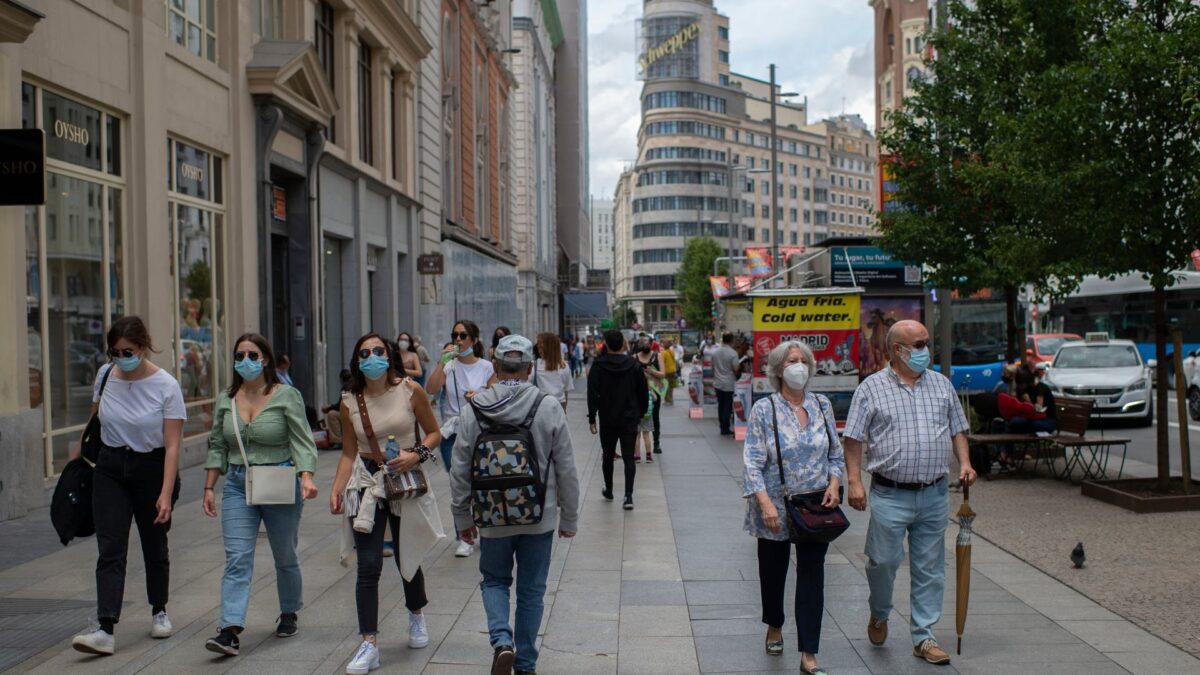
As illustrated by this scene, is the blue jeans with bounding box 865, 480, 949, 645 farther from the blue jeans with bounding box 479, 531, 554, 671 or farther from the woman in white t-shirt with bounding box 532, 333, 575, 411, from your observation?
the woman in white t-shirt with bounding box 532, 333, 575, 411

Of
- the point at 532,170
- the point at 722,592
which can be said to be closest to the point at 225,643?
the point at 722,592

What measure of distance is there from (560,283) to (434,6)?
56.8 m

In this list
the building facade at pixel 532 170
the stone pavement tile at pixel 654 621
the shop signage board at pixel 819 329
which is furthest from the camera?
the building facade at pixel 532 170

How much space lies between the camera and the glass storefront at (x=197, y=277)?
595 inches

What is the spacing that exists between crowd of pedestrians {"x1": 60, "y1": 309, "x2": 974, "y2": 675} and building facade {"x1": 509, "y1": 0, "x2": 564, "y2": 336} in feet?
135

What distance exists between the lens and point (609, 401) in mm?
11820

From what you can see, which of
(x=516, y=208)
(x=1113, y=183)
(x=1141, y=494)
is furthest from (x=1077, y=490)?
(x=516, y=208)

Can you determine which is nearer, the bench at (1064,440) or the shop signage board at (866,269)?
the bench at (1064,440)

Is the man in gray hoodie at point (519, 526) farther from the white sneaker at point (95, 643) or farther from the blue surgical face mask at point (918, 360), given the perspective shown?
the white sneaker at point (95, 643)

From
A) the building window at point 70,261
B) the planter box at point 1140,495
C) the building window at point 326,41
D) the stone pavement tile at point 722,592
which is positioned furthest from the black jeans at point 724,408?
the stone pavement tile at point 722,592

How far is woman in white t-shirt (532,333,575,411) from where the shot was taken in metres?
11.9

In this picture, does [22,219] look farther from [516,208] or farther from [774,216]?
[516,208]

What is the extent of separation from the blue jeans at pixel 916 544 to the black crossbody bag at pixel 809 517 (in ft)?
1.35

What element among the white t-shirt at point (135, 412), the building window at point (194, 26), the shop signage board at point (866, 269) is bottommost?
the white t-shirt at point (135, 412)
